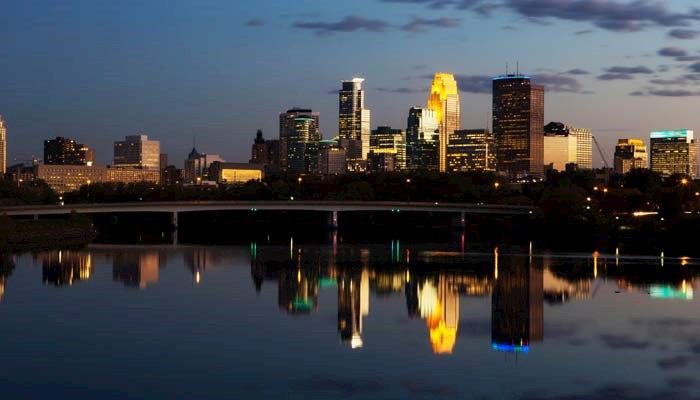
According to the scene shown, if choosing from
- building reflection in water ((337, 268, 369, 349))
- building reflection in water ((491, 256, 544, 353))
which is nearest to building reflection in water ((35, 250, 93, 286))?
building reflection in water ((337, 268, 369, 349))

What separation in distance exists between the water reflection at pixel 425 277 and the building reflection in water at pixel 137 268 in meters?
0.06

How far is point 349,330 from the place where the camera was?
38.2 meters

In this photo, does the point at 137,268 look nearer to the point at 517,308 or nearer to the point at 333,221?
the point at 517,308

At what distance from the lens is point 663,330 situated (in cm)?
3881

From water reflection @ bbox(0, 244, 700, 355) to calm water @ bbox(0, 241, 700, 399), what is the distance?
171mm

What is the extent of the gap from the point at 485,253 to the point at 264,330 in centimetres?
3943

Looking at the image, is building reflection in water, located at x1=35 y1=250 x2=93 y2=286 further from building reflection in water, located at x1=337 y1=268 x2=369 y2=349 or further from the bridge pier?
the bridge pier

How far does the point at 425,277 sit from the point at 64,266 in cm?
2091

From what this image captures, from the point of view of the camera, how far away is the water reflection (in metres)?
41.0

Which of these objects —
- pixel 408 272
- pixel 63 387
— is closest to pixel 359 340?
pixel 63 387

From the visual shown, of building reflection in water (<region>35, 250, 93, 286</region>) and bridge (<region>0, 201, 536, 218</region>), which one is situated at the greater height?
bridge (<region>0, 201, 536, 218</region>)

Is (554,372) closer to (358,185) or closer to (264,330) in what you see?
(264,330)

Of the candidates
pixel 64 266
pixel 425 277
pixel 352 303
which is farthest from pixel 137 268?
pixel 352 303


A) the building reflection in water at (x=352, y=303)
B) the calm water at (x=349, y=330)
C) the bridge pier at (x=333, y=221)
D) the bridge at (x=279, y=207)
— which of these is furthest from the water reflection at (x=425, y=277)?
the bridge pier at (x=333, y=221)
